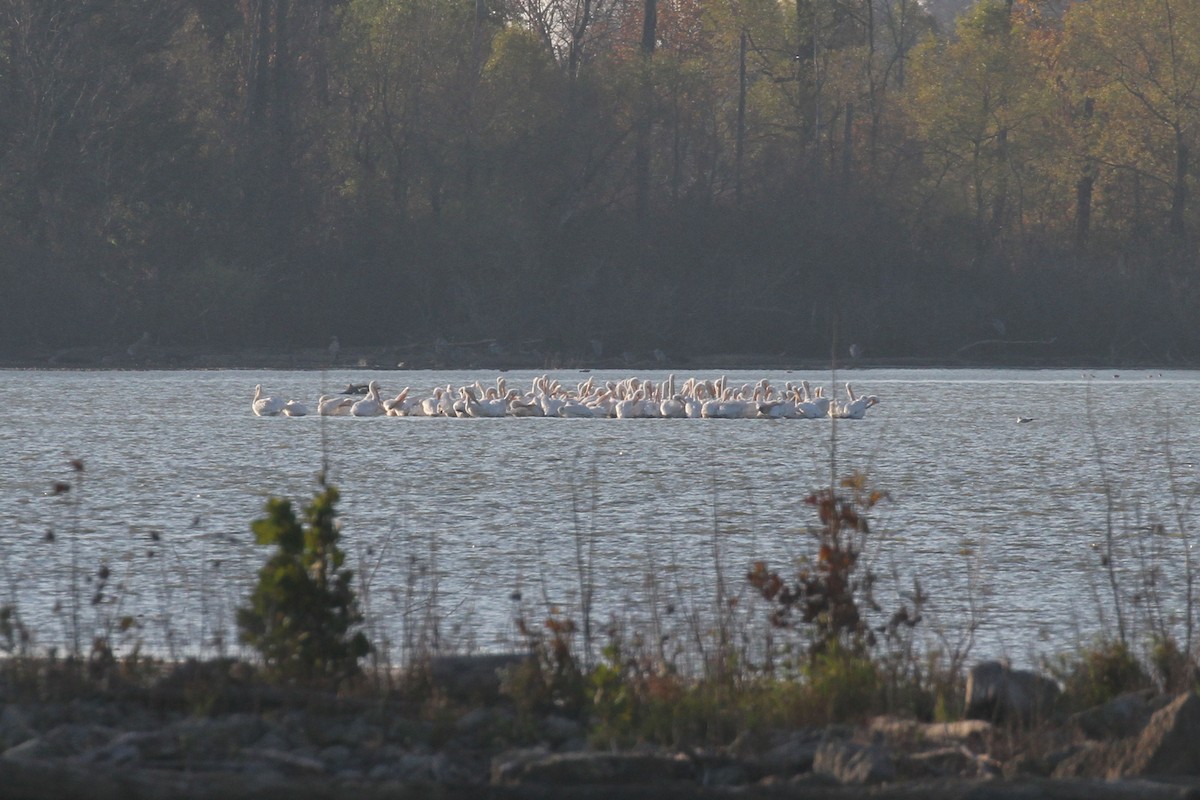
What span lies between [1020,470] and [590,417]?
12.6 metres

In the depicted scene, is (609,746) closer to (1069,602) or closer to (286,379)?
(1069,602)

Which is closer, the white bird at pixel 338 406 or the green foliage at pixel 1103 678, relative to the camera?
the green foliage at pixel 1103 678

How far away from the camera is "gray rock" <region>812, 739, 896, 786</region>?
652cm

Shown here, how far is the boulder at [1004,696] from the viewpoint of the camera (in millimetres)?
7598

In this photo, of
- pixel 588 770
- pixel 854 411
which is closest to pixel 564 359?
pixel 854 411

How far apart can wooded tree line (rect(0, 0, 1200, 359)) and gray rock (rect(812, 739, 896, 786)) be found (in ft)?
159

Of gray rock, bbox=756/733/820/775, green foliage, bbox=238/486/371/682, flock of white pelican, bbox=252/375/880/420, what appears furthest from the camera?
flock of white pelican, bbox=252/375/880/420

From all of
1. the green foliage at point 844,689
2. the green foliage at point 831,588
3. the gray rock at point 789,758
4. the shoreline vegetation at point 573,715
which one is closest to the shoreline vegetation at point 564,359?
the shoreline vegetation at point 573,715

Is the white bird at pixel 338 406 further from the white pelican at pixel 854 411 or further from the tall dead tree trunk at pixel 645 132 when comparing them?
the tall dead tree trunk at pixel 645 132

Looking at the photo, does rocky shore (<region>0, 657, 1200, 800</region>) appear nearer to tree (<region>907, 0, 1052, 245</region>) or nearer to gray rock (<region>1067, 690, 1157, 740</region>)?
gray rock (<region>1067, 690, 1157, 740</region>)

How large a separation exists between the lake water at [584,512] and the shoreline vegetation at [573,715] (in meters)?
0.47

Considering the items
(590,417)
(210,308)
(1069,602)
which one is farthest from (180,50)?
(1069,602)

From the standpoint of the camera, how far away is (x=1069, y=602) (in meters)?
11.9

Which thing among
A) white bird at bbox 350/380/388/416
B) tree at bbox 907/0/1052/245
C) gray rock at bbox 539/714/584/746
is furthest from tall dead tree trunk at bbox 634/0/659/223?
gray rock at bbox 539/714/584/746
